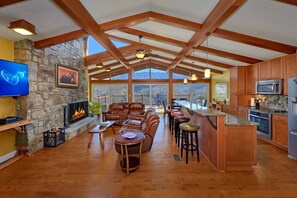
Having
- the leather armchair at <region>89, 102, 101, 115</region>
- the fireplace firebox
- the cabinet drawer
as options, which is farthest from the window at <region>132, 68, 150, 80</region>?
the cabinet drawer

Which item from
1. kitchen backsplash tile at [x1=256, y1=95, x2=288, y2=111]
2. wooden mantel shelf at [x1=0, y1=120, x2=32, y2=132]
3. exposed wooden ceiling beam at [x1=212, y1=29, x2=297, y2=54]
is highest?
exposed wooden ceiling beam at [x1=212, y1=29, x2=297, y2=54]

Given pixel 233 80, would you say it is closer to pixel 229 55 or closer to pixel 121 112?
pixel 229 55

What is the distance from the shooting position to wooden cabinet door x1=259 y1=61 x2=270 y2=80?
5021 millimetres

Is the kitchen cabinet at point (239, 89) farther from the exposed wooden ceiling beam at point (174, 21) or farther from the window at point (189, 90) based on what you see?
the window at point (189, 90)

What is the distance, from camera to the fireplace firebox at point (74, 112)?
5.42 m

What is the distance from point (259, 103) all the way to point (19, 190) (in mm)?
6623

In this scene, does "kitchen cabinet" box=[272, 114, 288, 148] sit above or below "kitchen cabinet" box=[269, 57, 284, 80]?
below

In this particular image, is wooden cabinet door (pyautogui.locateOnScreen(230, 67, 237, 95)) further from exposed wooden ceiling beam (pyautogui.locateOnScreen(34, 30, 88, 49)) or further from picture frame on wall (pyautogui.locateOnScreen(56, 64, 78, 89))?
picture frame on wall (pyautogui.locateOnScreen(56, 64, 78, 89))

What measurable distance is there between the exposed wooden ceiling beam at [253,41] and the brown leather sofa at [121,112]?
437cm

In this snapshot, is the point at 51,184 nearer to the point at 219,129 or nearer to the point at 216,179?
the point at 216,179

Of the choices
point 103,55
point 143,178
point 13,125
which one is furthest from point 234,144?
point 103,55

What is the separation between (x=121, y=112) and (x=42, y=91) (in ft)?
10.8

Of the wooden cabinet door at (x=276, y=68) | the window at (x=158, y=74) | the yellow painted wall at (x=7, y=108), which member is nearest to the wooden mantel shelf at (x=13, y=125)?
the yellow painted wall at (x=7, y=108)

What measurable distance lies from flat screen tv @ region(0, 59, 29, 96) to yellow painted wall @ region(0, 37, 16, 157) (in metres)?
0.33
